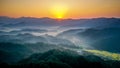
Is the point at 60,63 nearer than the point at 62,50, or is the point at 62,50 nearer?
the point at 60,63

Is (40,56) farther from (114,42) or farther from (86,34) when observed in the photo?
(86,34)

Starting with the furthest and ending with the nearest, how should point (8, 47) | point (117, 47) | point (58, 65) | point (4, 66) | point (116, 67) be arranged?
point (117, 47), point (8, 47), point (116, 67), point (58, 65), point (4, 66)

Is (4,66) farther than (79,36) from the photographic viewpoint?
No

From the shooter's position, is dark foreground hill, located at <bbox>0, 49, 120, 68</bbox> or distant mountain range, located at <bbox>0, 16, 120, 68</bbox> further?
distant mountain range, located at <bbox>0, 16, 120, 68</bbox>

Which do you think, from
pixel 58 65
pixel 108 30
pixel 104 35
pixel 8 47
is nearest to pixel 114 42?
pixel 104 35

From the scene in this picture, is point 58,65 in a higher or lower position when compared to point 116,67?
higher

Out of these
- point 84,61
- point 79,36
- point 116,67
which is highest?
point 84,61

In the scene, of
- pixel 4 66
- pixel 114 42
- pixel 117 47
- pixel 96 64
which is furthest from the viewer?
pixel 114 42

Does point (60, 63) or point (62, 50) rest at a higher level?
point (60, 63)

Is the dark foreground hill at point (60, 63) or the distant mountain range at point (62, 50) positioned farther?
the distant mountain range at point (62, 50)
